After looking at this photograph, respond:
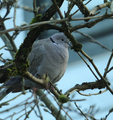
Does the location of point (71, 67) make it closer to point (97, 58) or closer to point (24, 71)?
point (97, 58)

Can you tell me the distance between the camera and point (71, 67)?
514 cm

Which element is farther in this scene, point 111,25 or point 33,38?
point 111,25

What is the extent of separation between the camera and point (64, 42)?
254 centimetres

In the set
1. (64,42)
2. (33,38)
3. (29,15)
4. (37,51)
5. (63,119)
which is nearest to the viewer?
(33,38)

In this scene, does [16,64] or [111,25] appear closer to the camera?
[16,64]

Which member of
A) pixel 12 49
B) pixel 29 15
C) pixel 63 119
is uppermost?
pixel 29 15

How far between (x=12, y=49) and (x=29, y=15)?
2.48 metres

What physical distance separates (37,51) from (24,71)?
912 mm

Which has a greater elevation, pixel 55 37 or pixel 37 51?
pixel 55 37

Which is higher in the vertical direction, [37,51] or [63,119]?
[37,51]

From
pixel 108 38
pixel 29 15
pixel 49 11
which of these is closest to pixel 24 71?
pixel 49 11

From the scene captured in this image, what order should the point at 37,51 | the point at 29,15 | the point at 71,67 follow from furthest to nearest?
the point at 71,67 → the point at 29,15 → the point at 37,51

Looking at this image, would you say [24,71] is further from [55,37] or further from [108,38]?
[108,38]

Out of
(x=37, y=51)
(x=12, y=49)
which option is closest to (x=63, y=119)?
(x=37, y=51)
